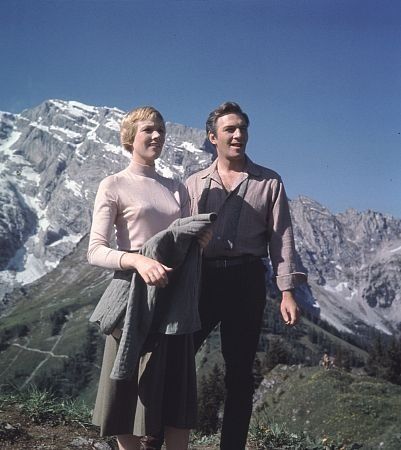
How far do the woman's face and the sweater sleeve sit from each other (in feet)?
1.50

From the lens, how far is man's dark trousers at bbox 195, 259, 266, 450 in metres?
5.92

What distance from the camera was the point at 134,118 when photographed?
17.2 feet

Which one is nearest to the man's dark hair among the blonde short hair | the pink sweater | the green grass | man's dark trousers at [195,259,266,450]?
the blonde short hair

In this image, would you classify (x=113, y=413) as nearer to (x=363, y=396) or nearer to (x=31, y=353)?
(x=363, y=396)

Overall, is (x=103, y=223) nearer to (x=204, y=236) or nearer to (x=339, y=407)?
(x=204, y=236)

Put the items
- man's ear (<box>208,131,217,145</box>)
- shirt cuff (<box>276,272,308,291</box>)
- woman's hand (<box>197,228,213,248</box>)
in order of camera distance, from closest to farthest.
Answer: woman's hand (<box>197,228,213,248</box>)
shirt cuff (<box>276,272,308,291</box>)
man's ear (<box>208,131,217,145</box>)

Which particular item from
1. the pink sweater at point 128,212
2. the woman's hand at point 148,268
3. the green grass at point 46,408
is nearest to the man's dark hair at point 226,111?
the pink sweater at point 128,212

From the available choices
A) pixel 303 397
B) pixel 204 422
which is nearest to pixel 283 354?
pixel 204 422

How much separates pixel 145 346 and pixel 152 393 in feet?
1.42

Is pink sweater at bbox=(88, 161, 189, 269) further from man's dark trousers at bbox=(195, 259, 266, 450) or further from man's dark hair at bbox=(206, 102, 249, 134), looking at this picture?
man's dark hair at bbox=(206, 102, 249, 134)

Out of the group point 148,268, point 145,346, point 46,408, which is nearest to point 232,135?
point 148,268

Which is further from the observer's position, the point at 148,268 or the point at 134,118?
the point at 134,118

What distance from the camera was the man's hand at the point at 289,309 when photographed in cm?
596

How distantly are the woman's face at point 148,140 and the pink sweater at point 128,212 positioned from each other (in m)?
0.19
